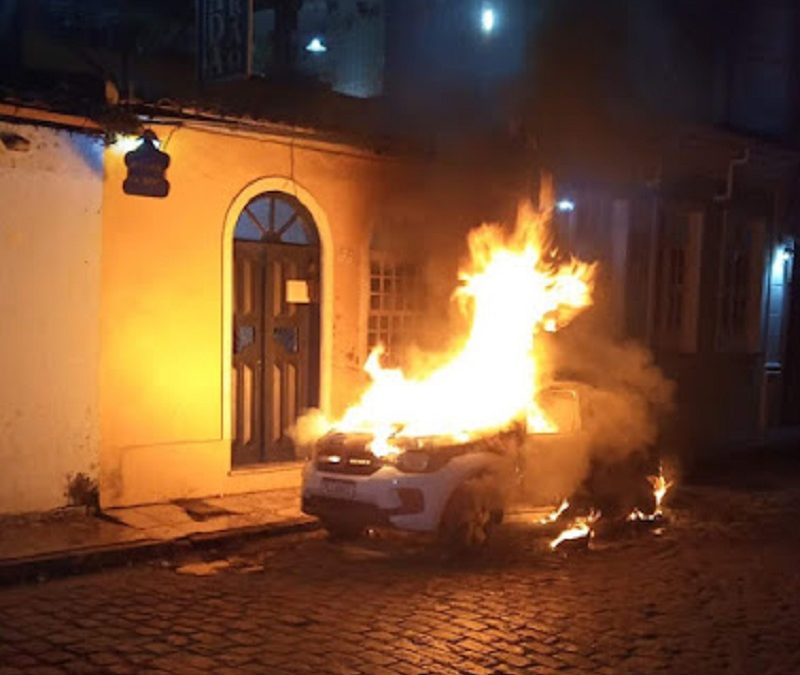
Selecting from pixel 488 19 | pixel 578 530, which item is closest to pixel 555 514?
pixel 578 530

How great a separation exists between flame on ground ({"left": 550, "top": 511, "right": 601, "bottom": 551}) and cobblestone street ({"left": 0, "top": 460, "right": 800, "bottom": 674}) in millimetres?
190

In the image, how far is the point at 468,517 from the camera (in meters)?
8.88

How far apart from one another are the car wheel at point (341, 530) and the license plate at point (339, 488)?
1.10 feet

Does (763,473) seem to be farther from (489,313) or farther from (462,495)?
(462,495)

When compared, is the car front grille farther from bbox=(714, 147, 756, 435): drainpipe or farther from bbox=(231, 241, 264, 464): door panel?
bbox=(714, 147, 756, 435): drainpipe

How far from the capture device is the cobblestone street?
20.3 ft

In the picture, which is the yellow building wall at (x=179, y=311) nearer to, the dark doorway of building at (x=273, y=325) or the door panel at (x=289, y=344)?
the dark doorway of building at (x=273, y=325)

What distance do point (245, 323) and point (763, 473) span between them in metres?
8.44

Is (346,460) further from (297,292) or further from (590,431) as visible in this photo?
(297,292)

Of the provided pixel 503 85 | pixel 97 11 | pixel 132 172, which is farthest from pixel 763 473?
pixel 97 11

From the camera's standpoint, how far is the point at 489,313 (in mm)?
12492

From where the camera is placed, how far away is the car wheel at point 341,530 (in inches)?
358

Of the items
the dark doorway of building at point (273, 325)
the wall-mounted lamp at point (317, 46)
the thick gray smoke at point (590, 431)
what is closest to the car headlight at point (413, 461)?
the thick gray smoke at point (590, 431)

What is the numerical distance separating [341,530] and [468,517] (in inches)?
52.1
